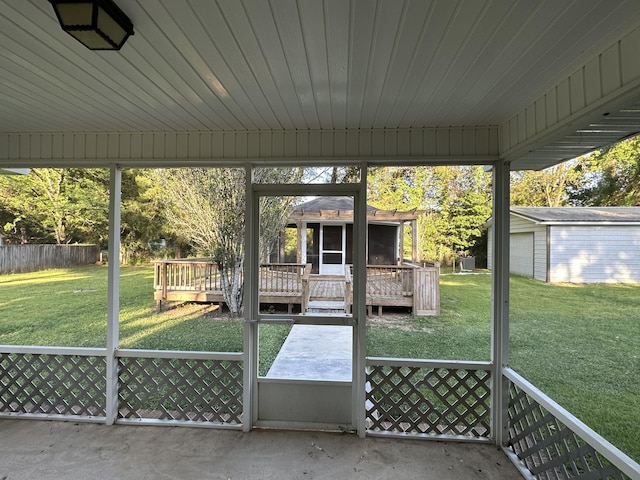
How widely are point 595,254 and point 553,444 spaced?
1346mm

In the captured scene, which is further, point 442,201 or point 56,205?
point 56,205

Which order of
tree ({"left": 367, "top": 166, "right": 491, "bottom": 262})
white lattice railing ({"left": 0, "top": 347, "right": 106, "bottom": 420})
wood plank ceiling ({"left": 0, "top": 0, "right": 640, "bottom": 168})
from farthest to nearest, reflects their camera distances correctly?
tree ({"left": 367, "top": 166, "right": 491, "bottom": 262}) → white lattice railing ({"left": 0, "top": 347, "right": 106, "bottom": 420}) → wood plank ceiling ({"left": 0, "top": 0, "right": 640, "bottom": 168})

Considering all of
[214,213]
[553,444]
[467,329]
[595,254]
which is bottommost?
[553,444]

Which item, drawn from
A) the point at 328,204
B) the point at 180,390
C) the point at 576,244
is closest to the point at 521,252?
the point at 576,244

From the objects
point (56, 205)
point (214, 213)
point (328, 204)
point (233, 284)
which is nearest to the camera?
point (328, 204)

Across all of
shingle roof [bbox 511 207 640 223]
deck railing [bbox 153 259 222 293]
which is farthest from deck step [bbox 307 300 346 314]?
deck railing [bbox 153 259 222 293]

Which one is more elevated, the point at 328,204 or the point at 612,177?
Result: the point at 612,177

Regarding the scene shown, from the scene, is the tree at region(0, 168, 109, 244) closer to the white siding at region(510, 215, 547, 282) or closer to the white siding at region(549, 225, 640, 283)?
the white siding at region(510, 215, 547, 282)

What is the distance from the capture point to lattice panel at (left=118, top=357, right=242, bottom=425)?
9.40 feet

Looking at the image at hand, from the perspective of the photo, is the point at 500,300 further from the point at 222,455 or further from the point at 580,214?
the point at 222,455

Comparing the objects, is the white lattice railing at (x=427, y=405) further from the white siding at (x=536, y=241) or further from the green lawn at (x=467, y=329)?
the white siding at (x=536, y=241)

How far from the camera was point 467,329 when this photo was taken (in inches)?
163

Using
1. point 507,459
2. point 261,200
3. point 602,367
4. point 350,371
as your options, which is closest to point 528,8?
point 261,200

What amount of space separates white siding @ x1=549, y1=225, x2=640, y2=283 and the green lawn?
111 millimetres
